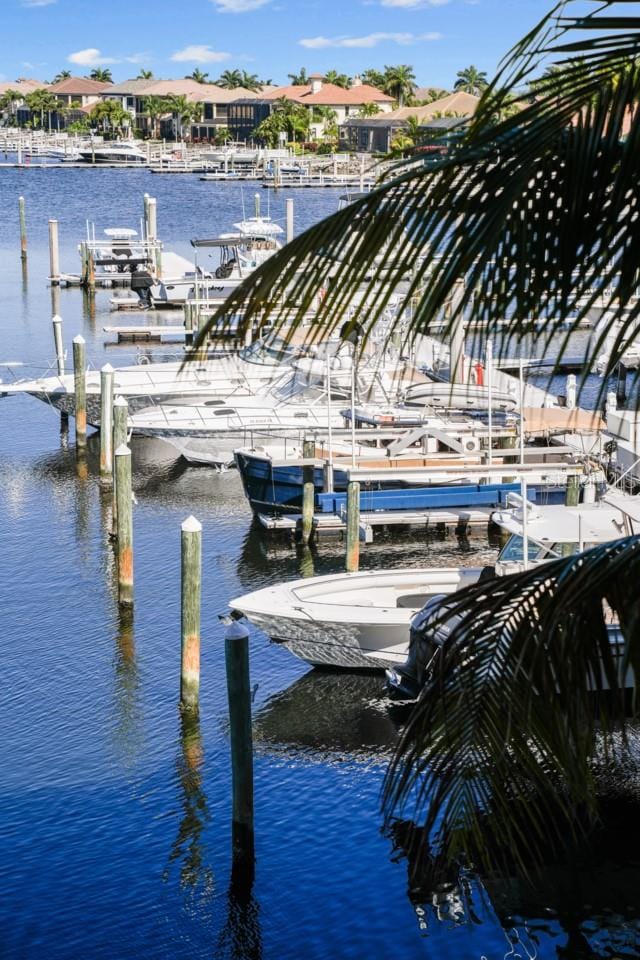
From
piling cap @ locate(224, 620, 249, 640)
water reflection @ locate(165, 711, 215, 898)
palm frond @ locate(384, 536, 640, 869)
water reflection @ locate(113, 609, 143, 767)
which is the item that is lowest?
water reflection @ locate(165, 711, 215, 898)

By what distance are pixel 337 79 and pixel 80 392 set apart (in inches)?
6253

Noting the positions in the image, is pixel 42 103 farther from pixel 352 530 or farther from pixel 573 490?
pixel 352 530

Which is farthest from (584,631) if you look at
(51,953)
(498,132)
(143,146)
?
(143,146)

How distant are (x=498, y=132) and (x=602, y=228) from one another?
474 millimetres

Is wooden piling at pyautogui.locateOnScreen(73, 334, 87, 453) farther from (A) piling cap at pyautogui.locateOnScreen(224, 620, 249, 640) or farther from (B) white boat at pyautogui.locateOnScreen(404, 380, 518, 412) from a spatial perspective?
(A) piling cap at pyautogui.locateOnScreen(224, 620, 249, 640)

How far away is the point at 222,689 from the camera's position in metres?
18.5

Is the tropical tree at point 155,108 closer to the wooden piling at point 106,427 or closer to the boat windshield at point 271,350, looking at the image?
the wooden piling at point 106,427

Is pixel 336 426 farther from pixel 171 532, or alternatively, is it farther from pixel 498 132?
pixel 498 132

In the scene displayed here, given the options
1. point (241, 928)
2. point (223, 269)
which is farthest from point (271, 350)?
point (223, 269)

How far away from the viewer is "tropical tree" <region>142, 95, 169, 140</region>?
178250 mm

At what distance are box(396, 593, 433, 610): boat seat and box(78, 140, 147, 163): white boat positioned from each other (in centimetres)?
13381

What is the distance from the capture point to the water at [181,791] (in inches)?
506

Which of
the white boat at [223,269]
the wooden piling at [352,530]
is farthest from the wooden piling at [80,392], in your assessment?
the white boat at [223,269]

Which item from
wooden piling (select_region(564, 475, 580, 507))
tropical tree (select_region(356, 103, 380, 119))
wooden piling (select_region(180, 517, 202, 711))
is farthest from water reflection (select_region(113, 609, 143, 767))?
tropical tree (select_region(356, 103, 380, 119))
